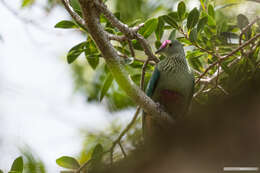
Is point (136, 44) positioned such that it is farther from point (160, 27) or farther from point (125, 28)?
point (125, 28)

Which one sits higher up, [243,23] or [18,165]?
[243,23]

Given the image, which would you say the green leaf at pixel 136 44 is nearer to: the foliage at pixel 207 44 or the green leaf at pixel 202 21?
the foliage at pixel 207 44

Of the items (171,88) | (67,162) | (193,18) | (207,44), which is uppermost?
(193,18)

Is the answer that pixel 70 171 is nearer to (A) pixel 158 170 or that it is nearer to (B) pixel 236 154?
(A) pixel 158 170

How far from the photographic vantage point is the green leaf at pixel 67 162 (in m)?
2.95

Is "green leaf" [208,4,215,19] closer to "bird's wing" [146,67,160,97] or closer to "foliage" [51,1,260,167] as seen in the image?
"foliage" [51,1,260,167]

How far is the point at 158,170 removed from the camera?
1186mm

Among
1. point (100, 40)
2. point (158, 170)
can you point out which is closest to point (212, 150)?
point (158, 170)

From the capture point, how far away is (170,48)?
12.5ft

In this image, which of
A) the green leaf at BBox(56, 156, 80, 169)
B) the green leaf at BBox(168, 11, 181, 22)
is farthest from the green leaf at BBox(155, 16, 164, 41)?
the green leaf at BBox(56, 156, 80, 169)

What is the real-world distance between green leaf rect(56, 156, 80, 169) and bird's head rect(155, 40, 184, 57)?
1499 millimetres

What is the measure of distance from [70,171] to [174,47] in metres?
1.84

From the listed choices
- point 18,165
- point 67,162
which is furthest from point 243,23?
point 18,165

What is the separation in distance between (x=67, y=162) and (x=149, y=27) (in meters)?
1.46
